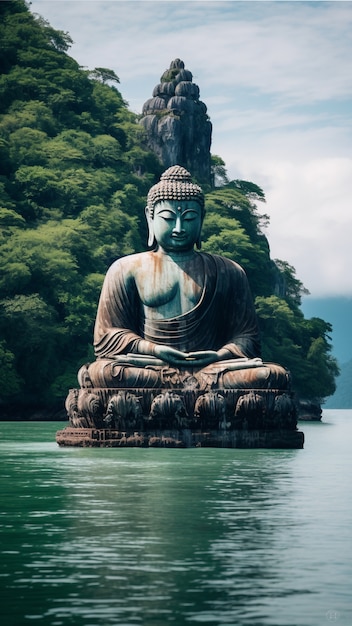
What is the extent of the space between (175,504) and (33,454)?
24.6ft

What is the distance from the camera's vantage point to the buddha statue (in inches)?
846

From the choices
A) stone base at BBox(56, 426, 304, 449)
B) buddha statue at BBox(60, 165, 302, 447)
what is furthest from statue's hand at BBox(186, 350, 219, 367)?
stone base at BBox(56, 426, 304, 449)

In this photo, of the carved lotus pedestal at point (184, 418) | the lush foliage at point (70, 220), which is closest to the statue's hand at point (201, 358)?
the carved lotus pedestal at point (184, 418)

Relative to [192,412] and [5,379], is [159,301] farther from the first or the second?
[5,379]

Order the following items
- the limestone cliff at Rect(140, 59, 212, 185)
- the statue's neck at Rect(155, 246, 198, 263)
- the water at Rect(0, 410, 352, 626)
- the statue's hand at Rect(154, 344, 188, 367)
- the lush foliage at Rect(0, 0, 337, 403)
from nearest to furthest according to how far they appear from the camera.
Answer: the water at Rect(0, 410, 352, 626) → the statue's hand at Rect(154, 344, 188, 367) → the statue's neck at Rect(155, 246, 198, 263) → the lush foliage at Rect(0, 0, 337, 403) → the limestone cliff at Rect(140, 59, 212, 185)

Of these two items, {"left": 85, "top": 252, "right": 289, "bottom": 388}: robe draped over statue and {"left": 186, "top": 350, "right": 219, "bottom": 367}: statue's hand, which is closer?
{"left": 186, "top": 350, "right": 219, "bottom": 367}: statue's hand

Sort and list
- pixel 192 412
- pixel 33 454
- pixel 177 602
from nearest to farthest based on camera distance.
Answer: pixel 177 602 < pixel 33 454 < pixel 192 412

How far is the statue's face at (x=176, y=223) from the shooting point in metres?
23.0

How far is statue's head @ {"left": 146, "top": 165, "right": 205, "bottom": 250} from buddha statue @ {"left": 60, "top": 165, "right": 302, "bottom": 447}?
0.02m

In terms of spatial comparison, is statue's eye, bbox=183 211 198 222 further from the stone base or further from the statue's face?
the stone base

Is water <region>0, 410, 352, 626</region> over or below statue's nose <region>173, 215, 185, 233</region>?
below

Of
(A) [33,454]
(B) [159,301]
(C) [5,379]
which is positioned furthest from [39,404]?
(A) [33,454]

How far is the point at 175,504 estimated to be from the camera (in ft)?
40.9

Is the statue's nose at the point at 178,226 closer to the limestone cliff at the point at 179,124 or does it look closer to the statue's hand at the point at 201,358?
the statue's hand at the point at 201,358
